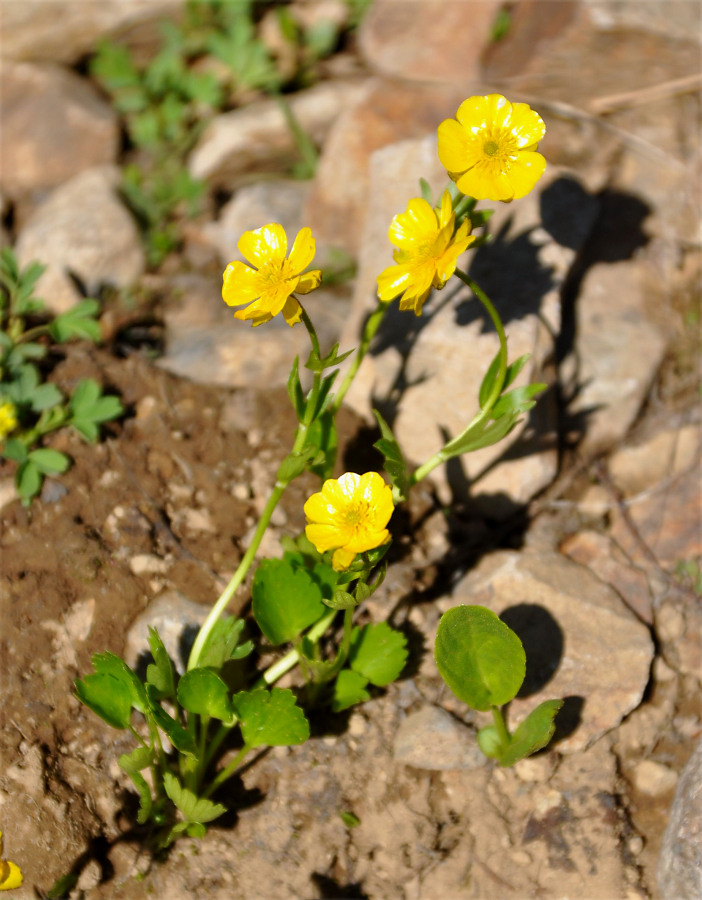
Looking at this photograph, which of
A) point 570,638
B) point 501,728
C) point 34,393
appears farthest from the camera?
point 34,393

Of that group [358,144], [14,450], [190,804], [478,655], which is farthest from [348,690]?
[358,144]

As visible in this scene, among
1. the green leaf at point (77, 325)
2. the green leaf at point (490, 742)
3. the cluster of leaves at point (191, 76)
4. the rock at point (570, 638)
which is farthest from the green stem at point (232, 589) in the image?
the cluster of leaves at point (191, 76)

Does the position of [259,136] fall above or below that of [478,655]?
above

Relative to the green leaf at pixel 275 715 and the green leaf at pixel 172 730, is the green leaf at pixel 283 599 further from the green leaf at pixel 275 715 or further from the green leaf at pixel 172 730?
the green leaf at pixel 172 730

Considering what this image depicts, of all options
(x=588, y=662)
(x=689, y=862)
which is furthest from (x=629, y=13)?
(x=689, y=862)

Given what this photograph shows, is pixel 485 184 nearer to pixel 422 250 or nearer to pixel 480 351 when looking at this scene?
pixel 422 250

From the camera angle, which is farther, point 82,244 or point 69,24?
→ point 69,24
